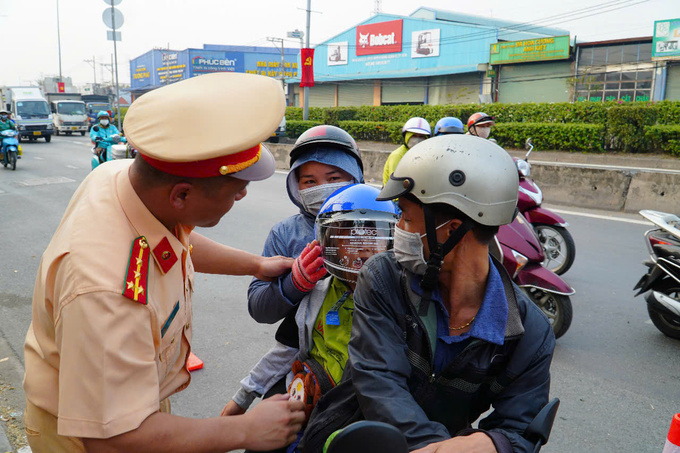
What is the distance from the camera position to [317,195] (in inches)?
90.7

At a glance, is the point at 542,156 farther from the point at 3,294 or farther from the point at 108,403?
the point at 108,403

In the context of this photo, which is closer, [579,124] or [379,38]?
[579,124]

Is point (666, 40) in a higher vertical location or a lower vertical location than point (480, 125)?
higher

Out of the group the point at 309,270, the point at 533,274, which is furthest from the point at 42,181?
the point at 309,270

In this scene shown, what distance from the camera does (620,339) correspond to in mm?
4594

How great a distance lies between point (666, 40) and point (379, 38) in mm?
19010

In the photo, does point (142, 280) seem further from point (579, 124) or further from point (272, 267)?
point (579, 124)

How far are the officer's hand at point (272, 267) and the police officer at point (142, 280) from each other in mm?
614

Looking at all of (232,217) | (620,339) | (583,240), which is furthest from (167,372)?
(232,217)

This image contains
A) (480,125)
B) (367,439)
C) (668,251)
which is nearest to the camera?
(367,439)

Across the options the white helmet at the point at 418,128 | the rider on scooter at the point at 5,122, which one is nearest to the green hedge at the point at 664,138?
the white helmet at the point at 418,128

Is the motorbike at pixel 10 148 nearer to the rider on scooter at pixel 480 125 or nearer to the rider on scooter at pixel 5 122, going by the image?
the rider on scooter at pixel 5 122

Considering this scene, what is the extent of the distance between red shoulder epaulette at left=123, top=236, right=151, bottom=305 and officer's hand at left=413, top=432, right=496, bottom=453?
78cm

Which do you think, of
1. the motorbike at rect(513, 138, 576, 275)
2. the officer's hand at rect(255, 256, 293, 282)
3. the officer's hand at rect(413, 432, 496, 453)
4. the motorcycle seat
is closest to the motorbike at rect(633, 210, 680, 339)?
the motorcycle seat
